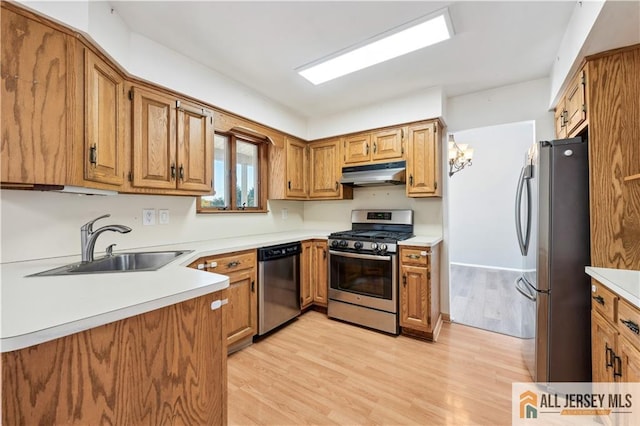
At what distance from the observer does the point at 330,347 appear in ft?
7.66

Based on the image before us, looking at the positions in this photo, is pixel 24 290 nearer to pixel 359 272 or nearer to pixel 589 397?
pixel 359 272

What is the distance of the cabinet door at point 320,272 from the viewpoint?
3.04 metres

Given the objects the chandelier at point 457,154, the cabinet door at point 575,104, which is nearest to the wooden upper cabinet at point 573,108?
the cabinet door at point 575,104

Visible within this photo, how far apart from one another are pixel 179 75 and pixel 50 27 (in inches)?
32.1

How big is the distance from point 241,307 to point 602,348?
237cm

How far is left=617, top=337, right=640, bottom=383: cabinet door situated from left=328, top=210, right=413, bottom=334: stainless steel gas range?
150 cm

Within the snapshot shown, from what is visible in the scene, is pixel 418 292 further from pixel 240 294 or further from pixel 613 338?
pixel 240 294

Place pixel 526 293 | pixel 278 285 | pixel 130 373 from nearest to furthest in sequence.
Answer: pixel 130 373 < pixel 526 293 < pixel 278 285

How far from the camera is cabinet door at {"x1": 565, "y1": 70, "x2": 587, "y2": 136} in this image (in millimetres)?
1698

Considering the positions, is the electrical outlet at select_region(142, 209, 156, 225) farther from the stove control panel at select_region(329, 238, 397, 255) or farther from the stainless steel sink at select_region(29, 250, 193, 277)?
the stove control panel at select_region(329, 238, 397, 255)

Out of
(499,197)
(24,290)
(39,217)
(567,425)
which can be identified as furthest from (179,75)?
(499,197)

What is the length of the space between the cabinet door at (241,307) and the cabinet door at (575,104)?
8.92 ft

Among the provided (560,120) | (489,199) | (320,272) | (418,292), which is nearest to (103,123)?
(320,272)

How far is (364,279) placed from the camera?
274cm
